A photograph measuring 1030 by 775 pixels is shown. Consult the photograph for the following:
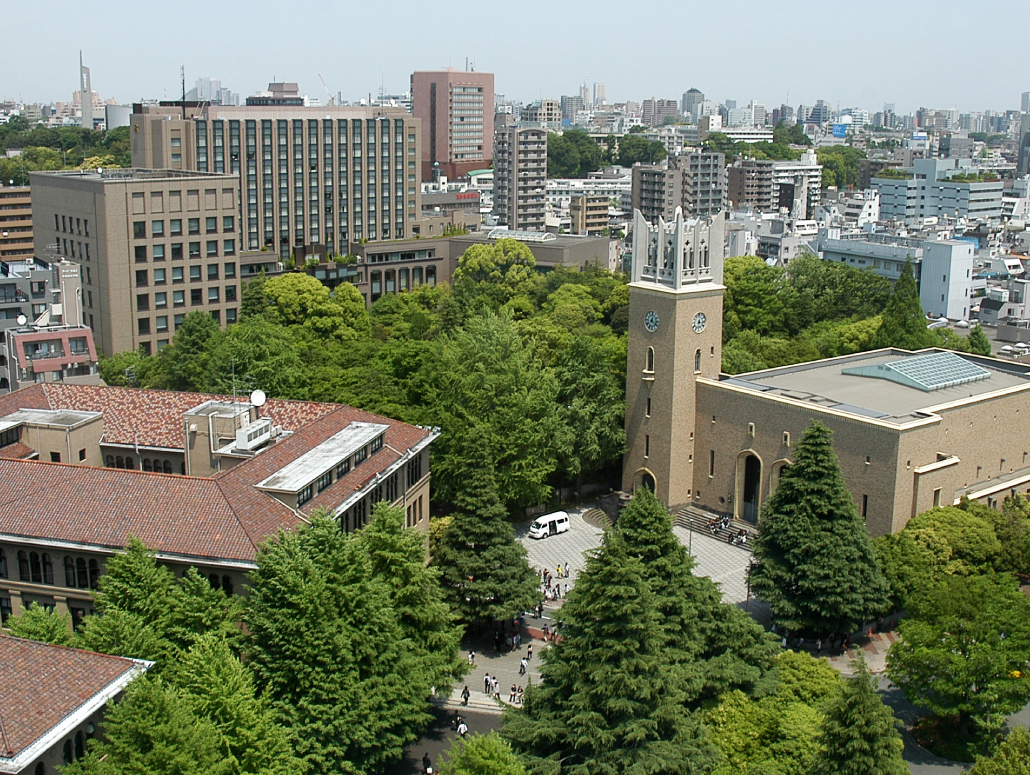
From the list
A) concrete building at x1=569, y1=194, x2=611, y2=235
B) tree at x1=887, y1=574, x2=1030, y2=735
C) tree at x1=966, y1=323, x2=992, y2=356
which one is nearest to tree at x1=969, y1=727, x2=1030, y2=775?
tree at x1=887, y1=574, x2=1030, y2=735

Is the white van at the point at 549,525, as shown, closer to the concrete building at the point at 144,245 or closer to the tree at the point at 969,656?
the tree at the point at 969,656

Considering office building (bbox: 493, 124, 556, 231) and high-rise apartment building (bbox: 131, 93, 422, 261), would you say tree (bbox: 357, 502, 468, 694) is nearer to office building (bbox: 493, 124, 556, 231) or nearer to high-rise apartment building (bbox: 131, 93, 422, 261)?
high-rise apartment building (bbox: 131, 93, 422, 261)

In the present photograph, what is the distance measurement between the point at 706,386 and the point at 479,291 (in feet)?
114

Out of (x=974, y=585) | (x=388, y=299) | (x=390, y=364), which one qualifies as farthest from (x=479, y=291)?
(x=974, y=585)

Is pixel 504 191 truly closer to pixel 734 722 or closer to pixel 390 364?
pixel 390 364

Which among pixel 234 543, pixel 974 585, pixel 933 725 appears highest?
pixel 234 543

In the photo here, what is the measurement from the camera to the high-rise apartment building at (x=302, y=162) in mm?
101875

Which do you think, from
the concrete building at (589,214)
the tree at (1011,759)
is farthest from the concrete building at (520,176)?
the tree at (1011,759)

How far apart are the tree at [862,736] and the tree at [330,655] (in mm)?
12205

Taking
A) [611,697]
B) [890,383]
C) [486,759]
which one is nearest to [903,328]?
[890,383]

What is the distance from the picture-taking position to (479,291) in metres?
90.4

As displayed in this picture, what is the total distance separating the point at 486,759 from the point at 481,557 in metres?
15.2

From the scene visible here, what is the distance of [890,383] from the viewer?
196 ft

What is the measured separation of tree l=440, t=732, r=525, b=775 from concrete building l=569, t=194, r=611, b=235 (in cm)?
12765
